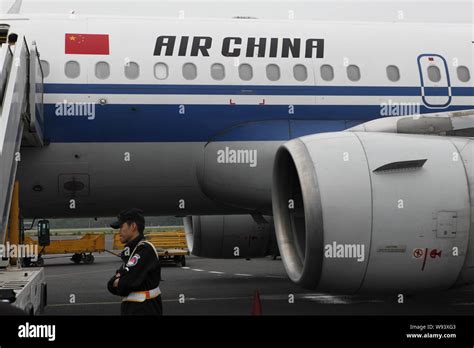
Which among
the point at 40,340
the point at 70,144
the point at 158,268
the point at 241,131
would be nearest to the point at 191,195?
the point at 241,131

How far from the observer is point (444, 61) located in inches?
445

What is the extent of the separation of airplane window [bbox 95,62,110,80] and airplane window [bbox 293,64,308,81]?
2.94 metres

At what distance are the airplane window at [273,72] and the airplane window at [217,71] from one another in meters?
0.73

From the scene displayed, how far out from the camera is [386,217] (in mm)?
7453

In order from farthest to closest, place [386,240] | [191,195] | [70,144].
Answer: [191,195], [70,144], [386,240]

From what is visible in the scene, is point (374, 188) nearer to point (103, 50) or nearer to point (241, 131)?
point (241, 131)

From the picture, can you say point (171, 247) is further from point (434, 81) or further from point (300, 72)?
point (434, 81)

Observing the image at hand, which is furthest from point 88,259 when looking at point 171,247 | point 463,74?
point 463,74

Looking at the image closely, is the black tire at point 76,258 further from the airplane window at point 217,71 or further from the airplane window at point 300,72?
the airplane window at point 300,72

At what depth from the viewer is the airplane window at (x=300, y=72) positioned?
35.2 feet

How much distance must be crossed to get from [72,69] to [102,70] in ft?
1.48

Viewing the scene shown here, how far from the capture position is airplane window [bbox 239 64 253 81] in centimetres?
1062

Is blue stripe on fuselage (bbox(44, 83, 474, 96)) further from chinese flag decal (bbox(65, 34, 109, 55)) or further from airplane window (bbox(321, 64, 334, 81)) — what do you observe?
chinese flag decal (bbox(65, 34, 109, 55))

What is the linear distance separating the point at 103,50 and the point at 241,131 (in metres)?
2.48
